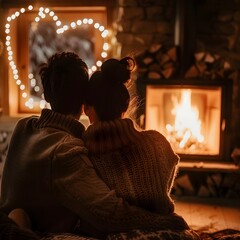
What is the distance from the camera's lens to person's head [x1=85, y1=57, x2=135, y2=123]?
1.31 meters

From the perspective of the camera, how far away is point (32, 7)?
10.7 feet

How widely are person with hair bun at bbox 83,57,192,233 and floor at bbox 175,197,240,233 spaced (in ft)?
4.49

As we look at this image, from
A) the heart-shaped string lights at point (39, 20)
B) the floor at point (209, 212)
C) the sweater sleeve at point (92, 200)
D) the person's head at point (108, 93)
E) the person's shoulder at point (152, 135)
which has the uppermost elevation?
the heart-shaped string lights at point (39, 20)

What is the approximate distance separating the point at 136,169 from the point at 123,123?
14 centimetres

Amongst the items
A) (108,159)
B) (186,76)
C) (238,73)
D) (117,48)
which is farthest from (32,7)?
(108,159)

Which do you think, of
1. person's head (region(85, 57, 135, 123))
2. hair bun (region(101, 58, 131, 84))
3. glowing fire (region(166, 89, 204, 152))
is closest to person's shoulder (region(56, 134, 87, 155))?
person's head (region(85, 57, 135, 123))

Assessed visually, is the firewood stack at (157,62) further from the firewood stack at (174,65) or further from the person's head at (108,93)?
the person's head at (108,93)

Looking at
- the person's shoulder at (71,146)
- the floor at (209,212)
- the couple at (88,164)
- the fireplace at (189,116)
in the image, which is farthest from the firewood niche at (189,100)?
the person's shoulder at (71,146)

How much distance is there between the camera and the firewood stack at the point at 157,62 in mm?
3143

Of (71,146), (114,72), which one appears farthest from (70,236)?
(114,72)

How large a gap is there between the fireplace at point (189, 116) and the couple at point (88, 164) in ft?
5.77

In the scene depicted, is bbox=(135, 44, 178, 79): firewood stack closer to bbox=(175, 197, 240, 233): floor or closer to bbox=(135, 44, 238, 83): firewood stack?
bbox=(135, 44, 238, 83): firewood stack

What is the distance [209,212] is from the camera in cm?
288

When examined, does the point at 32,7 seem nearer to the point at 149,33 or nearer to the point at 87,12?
the point at 87,12
